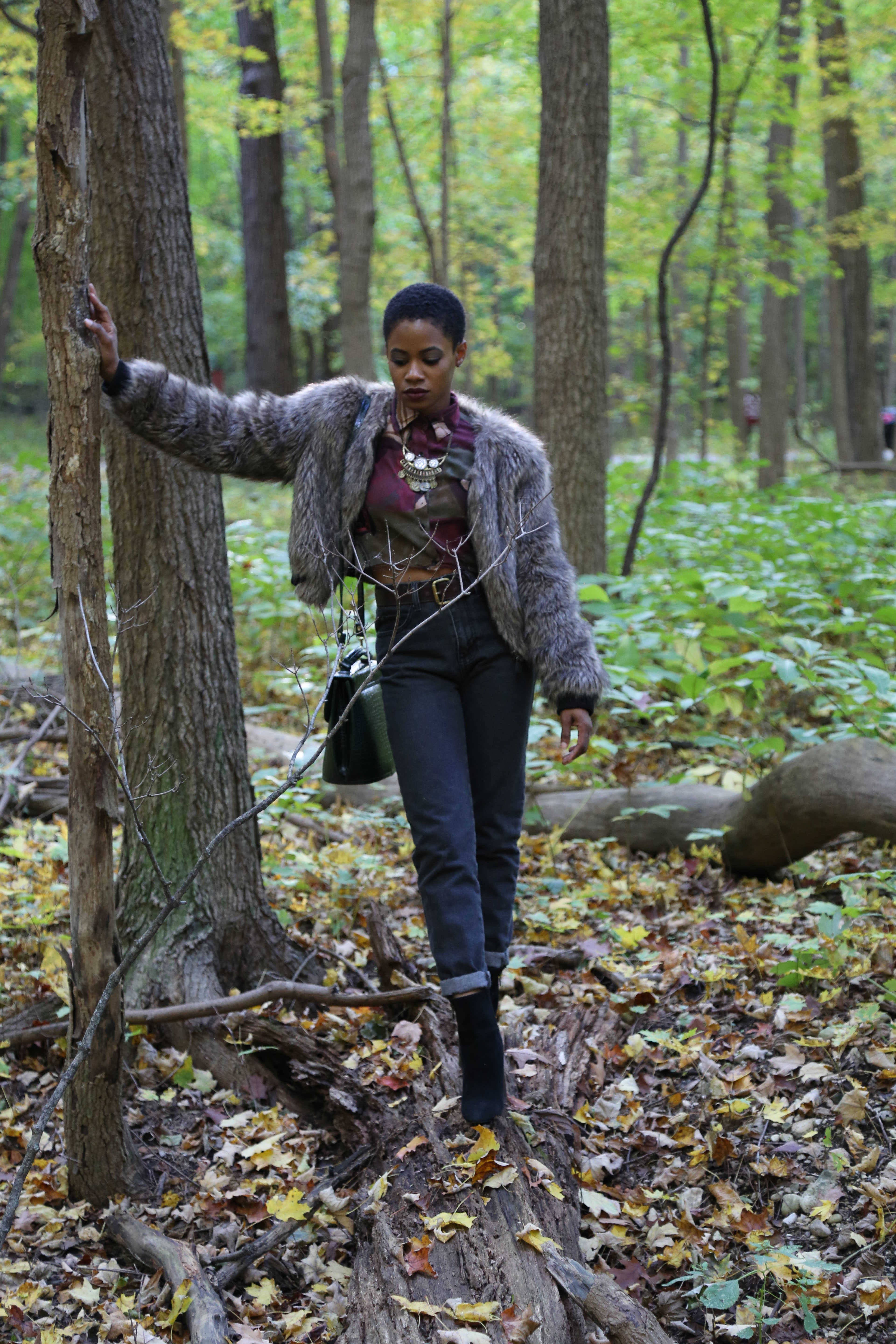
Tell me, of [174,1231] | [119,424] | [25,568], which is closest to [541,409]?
[119,424]

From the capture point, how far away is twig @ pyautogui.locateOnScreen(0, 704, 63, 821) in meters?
5.03

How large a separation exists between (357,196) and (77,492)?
8641 mm

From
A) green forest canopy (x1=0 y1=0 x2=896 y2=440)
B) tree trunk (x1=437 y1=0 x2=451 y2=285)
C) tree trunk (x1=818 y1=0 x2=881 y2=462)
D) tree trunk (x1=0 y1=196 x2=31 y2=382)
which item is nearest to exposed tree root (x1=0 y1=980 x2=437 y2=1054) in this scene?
green forest canopy (x1=0 y1=0 x2=896 y2=440)

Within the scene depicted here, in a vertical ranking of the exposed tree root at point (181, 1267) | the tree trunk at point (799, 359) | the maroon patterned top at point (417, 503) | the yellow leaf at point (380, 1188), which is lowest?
the exposed tree root at point (181, 1267)

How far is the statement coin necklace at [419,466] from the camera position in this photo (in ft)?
10.1

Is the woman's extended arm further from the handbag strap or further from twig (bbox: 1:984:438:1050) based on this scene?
twig (bbox: 1:984:438:1050)

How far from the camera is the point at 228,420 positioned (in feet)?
10.0

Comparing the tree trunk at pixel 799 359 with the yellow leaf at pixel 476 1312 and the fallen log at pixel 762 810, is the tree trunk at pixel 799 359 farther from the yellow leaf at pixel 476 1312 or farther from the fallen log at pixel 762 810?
the yellow leaf at pixel 476 1312

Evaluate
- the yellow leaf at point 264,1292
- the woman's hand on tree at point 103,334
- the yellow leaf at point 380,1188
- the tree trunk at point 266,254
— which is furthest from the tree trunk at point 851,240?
the yellow leaf at point 264,1292

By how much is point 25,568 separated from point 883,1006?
367 inches

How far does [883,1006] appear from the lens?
11.1 ft

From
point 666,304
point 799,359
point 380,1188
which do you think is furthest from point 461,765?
point 799,359

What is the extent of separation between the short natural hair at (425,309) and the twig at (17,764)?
2.82 meters

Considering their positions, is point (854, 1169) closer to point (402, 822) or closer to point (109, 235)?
point (402, 822)
